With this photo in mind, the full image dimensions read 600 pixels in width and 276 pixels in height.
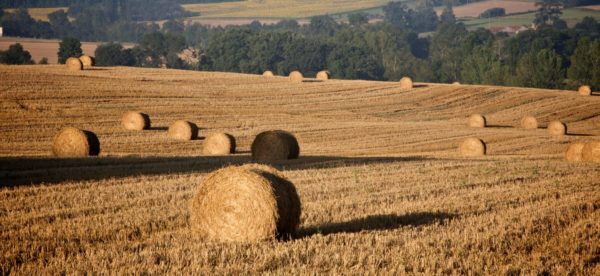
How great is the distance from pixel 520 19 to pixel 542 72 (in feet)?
259

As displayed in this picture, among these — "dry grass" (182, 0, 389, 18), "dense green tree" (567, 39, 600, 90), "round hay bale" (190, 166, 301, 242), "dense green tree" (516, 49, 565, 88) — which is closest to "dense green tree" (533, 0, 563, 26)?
"dry grass" (182, 0, 389, 18)

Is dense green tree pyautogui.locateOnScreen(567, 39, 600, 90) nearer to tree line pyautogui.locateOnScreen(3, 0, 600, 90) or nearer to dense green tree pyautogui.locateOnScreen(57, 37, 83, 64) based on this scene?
tree line pyautogui.locateOnScreen(3, 0, 600, 90)

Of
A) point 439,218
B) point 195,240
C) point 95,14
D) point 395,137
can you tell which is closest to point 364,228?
point 439,218

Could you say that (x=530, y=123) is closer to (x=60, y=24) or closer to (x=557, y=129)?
(x=557, y=129)

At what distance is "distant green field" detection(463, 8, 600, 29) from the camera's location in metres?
144

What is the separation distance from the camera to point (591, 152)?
23516 mm

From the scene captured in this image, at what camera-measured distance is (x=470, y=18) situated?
167625mm

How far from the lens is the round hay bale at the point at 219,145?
25109mm

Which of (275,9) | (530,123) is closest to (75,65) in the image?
(530,123)

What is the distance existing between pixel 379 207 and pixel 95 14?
160485 millimetres

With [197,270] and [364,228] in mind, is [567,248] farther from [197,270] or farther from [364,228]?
[197,270]

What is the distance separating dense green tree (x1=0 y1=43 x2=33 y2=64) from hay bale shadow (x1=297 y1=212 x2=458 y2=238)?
70.8 meters

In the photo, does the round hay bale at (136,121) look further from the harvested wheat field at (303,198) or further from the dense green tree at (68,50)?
the dense green tree at (68,50)

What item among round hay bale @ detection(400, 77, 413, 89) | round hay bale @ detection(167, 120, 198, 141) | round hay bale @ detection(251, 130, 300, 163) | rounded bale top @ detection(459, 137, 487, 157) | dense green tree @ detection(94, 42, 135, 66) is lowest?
dense green tree @ detection(94, 42, 135, 66)
